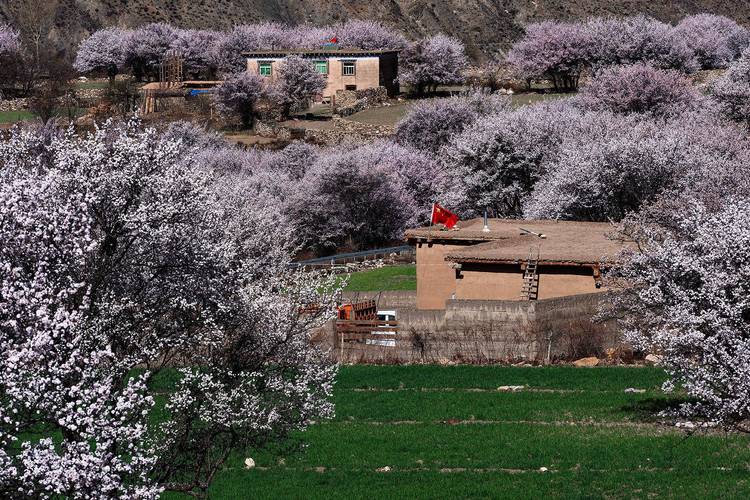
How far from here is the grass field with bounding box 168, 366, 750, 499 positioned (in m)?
22.1

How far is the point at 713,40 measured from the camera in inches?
4493

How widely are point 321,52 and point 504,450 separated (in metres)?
86.4

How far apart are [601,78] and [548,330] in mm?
50866

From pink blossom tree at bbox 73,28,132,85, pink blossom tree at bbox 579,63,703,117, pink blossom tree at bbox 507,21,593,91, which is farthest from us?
pink blossom tree at bbox 73,28,132,85

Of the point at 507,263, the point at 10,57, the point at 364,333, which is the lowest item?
the point at 10,57

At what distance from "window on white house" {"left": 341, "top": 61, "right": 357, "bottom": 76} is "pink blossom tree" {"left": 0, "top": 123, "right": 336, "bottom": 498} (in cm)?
8540

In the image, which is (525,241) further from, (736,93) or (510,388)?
(736,93)

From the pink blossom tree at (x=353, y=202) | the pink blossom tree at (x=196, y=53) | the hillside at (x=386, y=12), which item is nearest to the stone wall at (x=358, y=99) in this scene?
the pink blossom tree at (x=196, y=53)

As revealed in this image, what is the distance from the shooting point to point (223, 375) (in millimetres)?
20469

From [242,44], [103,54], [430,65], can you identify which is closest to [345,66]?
[430,65]

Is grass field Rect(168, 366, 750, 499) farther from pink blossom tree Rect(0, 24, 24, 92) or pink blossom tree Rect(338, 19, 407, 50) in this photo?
pink blossom tree Rect(338, 19, 407, 50)

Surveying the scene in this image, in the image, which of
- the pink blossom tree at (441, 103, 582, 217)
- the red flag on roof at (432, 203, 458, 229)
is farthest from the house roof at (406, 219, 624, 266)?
the pink blossom tree at (441, 103, 582, 217)

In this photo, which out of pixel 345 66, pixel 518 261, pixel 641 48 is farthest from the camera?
pixel 345 66

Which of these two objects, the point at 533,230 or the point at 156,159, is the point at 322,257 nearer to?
the point at 533,230
